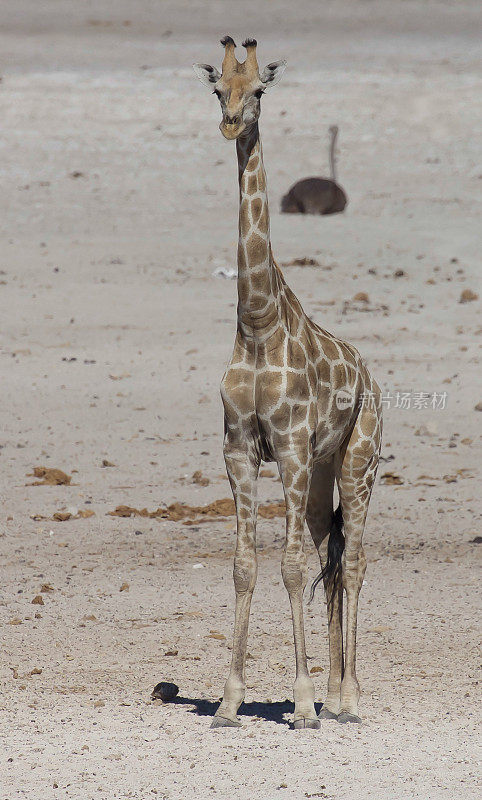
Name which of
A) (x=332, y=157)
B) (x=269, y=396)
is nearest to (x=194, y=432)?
(x=269, y=396)

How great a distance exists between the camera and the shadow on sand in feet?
23.6

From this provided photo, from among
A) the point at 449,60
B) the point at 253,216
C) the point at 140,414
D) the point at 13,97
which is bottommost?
the point at 140,414

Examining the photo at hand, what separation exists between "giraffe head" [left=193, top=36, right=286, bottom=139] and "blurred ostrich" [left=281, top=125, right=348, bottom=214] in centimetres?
1975

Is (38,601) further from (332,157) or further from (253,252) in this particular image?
(332,157)

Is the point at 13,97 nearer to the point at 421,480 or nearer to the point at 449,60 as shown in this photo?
the point at 449,60

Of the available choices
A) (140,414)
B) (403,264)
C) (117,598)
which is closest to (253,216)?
(117,598)

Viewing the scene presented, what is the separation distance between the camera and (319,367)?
7234mm

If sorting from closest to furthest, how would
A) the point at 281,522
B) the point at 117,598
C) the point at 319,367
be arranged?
the point at 319,367
the point at 117,598
the point at 281,522

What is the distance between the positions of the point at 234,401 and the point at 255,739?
1776 mm

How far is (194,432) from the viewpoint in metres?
14.3

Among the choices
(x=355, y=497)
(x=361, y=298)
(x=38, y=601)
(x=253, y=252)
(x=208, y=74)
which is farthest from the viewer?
(x=361, y=298)

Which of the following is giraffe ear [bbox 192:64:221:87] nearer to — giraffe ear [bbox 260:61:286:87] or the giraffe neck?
giraffe ear [bbox 260:61:286:87]

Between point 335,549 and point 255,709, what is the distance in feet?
3.37

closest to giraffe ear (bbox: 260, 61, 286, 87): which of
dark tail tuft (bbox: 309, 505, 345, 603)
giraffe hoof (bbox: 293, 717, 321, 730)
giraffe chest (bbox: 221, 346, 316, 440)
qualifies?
giraffe chest (bbox: 221, 346, 316, 440)
